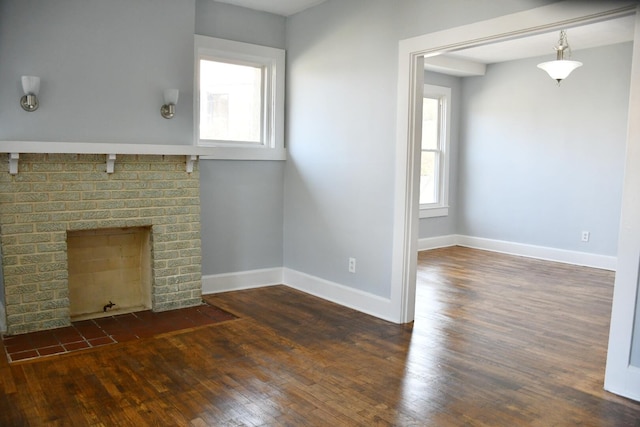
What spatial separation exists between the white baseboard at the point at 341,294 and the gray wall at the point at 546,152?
3503 mm

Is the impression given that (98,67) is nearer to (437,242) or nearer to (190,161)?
(190,161)

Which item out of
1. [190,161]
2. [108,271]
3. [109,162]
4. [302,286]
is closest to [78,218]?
[109,162]

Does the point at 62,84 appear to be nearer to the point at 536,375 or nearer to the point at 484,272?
the point at 536,375

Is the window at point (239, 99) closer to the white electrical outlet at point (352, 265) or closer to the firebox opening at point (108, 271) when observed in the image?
the firebox opening at point (108, 271)

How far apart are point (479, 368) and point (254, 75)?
3.34 m

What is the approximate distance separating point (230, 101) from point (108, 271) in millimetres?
A: 1878

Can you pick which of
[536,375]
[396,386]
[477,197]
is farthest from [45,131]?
[477,197]

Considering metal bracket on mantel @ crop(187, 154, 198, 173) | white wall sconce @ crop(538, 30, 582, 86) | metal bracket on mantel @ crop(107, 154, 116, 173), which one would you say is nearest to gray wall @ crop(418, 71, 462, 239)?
white wall sconce @ crop(538, 30, 582, 86)

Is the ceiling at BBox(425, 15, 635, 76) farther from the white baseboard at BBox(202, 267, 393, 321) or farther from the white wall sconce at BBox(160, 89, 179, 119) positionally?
the white wall sconce at BBox(160, 89, 179, 119)

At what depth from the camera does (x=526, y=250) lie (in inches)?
270

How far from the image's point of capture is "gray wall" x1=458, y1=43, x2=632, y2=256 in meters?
5.97

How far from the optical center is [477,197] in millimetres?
7449

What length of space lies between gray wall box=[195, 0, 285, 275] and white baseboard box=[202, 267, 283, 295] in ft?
0.16

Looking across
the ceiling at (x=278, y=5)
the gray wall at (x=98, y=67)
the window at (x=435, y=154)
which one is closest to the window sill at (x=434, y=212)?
the window at (x=435, y=154)
